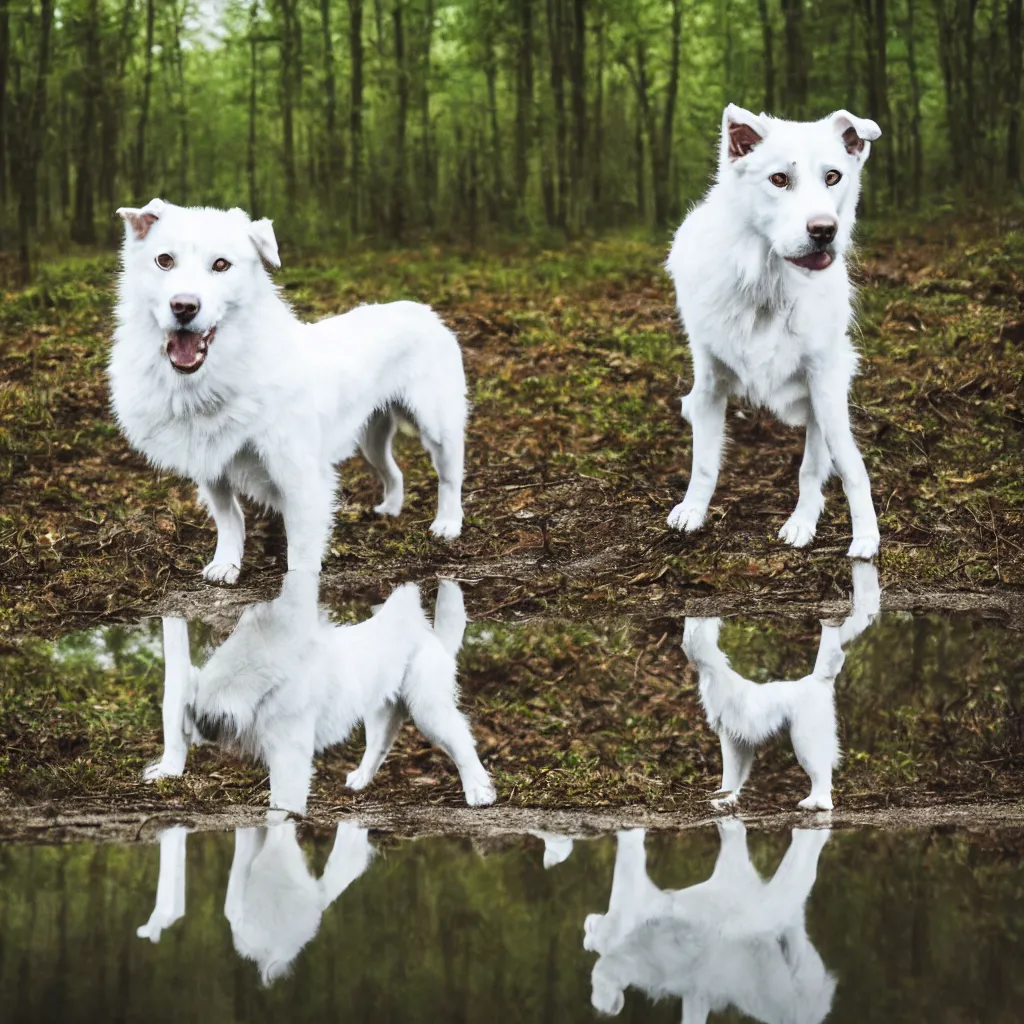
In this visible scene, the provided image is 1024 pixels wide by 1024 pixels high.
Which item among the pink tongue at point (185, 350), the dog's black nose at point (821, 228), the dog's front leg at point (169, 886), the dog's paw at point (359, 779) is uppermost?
the dog's black nose at point (821, 228)

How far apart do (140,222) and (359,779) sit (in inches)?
93.1

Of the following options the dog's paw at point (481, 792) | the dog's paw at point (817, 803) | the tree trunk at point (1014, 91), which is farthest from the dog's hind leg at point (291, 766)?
the tree trunk at point (1014, 91)

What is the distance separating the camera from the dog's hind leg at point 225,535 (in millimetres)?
5312

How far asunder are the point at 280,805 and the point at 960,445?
4.78m

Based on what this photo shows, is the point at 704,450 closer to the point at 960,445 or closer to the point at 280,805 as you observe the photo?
the point at 960,445

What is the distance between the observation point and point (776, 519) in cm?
579

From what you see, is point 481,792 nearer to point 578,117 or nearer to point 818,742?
point 818,742

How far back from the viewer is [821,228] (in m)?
4.62

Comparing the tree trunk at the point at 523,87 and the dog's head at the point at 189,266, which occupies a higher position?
the tree trunk at the point at 523,87

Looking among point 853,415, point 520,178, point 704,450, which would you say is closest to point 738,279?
point 704,450

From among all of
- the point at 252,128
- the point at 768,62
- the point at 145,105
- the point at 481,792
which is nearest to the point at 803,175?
the point at 481,792

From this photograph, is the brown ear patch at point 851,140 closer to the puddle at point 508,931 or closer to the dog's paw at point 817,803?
the dog's paw at point 817,803

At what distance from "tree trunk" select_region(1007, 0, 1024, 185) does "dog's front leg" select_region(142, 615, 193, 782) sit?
402 inches

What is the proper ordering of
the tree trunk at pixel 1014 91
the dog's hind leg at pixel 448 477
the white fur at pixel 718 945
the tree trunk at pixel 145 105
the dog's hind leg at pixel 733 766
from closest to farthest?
the white fur at pixel 718 945
the dog's hind leg at pixel 733 766
the dog's hind leg at pixel 448 477
the tree trunk at pixel 1014 91
the tree trunk at pixel 145 105
